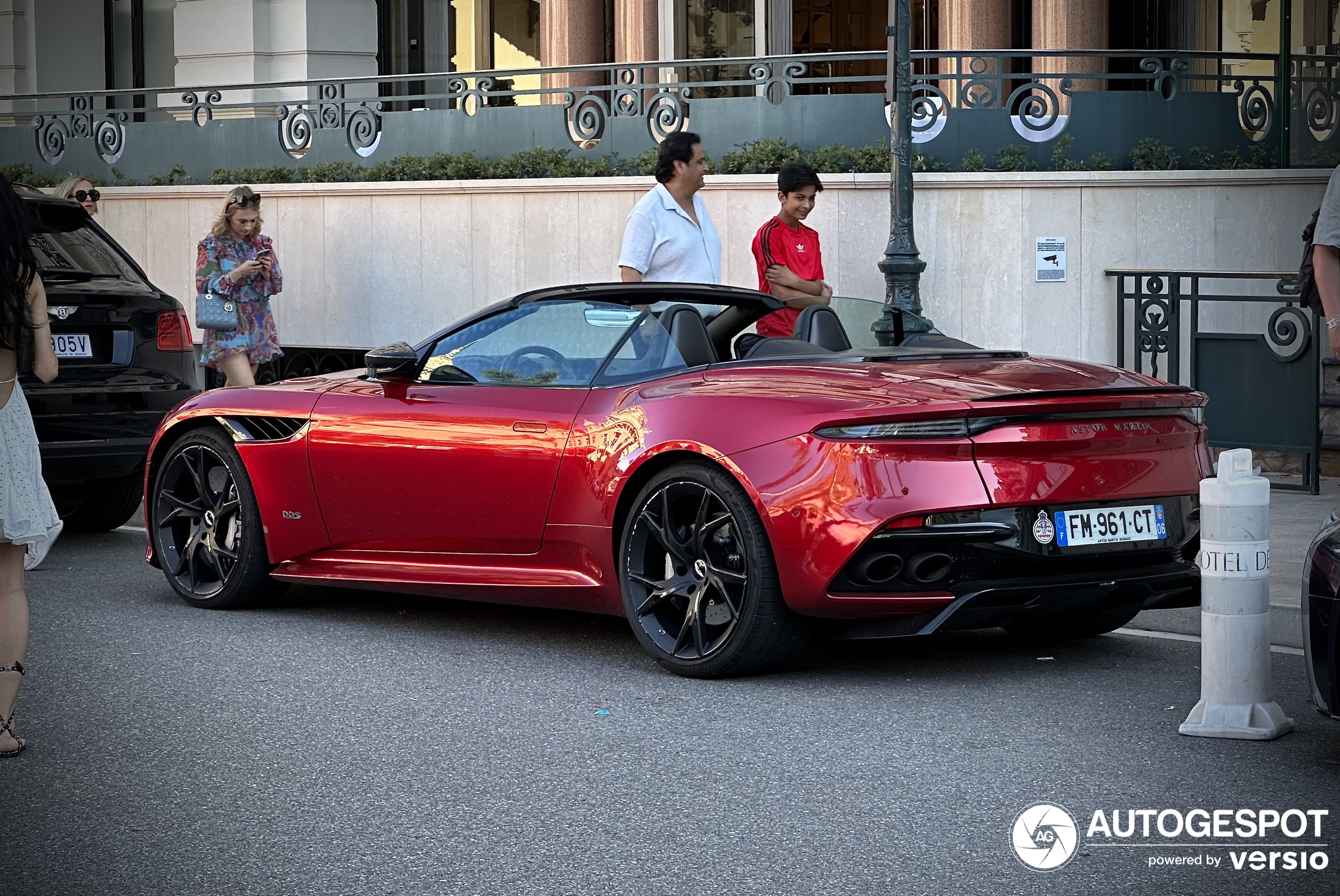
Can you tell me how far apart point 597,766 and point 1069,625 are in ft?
8.13

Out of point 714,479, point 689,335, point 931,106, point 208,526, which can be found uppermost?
point 931,106

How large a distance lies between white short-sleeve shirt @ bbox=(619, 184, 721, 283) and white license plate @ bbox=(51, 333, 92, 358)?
2.80m

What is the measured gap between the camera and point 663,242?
9.50 m

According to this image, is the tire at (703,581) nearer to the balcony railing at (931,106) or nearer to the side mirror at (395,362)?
the side mirror at (395,362)

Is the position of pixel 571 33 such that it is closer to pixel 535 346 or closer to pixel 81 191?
pixel 81 191

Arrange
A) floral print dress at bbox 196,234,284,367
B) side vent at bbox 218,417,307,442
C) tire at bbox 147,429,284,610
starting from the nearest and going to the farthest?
side vent at bbox 218,417,307,442, tire at bbox 147,429,284,610, floral print dress at bbox 196,234,284,367

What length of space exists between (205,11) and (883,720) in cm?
1834

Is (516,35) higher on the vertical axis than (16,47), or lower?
lower

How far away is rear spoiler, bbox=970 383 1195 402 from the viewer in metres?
5.90

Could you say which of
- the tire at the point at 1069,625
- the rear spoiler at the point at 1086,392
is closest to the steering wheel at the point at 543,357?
the rear spoiler at the point at 1086,392

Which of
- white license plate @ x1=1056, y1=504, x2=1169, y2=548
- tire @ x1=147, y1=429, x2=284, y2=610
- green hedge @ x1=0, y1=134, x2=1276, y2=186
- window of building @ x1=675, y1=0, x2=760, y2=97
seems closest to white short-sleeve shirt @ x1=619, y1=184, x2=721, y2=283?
tire @ x1=147, y1=429, x2=284, y2=610

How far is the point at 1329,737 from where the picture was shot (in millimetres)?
5422

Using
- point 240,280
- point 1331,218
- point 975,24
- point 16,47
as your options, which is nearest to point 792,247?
point 1331,218

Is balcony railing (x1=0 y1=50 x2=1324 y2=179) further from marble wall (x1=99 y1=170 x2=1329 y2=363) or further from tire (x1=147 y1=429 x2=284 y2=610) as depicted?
tire (x1=147 y1=429 x2=284 y2=610)
